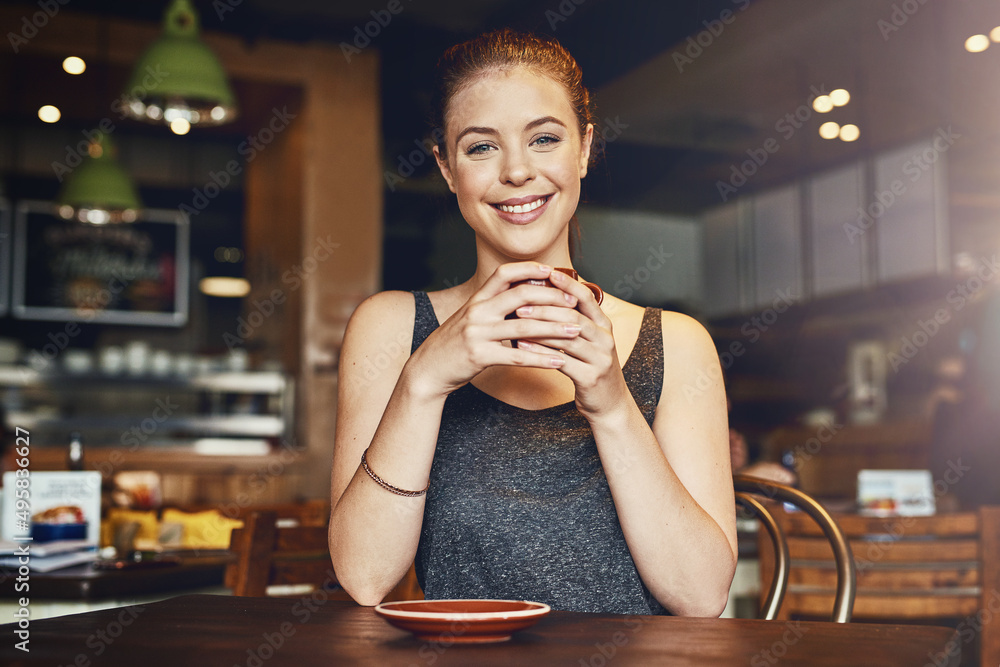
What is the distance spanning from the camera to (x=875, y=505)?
3164 mm

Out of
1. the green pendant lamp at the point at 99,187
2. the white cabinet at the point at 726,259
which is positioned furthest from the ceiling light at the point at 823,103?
the green pendant lamp at the point at 99,187

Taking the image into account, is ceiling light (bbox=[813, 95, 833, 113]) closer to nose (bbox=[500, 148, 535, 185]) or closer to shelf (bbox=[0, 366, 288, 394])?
shelf (bbox=[0, 366, 288, 394])

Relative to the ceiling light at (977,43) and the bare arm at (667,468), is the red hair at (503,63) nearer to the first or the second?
the bare arm at (667,468)

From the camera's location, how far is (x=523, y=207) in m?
1.37

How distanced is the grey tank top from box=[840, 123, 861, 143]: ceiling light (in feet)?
19.2

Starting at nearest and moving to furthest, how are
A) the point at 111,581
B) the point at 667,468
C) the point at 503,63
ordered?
the point at 667,468, the point at 503,63, the point at 111,581

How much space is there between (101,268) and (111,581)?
247 inches

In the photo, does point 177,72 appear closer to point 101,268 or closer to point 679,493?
point 679,493

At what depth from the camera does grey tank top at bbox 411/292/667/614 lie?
4.36 ft

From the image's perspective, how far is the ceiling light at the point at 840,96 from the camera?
6.05m

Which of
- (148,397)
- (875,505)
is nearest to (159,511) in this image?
(875,505)

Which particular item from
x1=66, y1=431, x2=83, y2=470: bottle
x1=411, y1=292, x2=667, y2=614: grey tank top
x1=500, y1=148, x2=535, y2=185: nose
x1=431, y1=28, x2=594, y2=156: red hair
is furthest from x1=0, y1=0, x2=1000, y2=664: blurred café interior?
x1=500, y1=148, x2=535, y2=185: nose

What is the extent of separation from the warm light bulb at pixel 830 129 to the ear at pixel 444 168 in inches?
228

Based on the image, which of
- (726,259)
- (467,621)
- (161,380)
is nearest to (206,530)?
(467,621)
